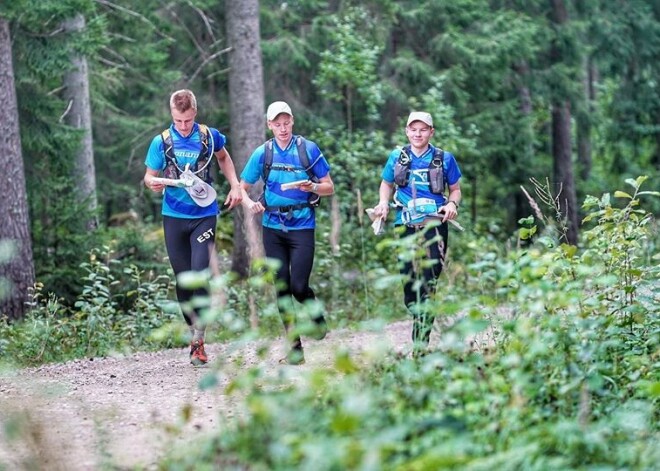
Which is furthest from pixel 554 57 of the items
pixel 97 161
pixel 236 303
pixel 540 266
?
pixel 540 266

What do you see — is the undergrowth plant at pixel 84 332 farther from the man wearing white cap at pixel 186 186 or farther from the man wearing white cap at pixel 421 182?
the man wearing white cap at pixel 421 182

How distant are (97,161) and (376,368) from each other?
20.2m

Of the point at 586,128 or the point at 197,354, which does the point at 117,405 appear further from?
the point at 586,128

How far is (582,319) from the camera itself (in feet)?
17.5

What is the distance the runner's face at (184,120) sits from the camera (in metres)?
8.14

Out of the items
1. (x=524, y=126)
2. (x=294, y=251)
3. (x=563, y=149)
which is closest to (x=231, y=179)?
(x=294, y=251)

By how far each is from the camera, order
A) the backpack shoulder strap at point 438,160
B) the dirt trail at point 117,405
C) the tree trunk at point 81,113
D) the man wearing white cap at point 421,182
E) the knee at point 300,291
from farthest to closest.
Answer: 1. the tree trunk at point 81,113
2. the knee at point 300,291
3. the backpack shoulder strap at point 438,160
4. the man wearing white cap at point 421,182
5. the dirt trail at point 117,405

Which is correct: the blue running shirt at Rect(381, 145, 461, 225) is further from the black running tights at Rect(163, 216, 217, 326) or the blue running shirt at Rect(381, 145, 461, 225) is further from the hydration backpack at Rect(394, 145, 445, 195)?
the black running tights at Rect(163, 216, 217, 326)

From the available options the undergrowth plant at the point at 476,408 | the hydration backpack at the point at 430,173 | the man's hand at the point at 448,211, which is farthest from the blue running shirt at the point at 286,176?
the undergrowth plant at the point at 476,408

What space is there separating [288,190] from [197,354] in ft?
5.23

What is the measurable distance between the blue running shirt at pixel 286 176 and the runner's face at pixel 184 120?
57 cm

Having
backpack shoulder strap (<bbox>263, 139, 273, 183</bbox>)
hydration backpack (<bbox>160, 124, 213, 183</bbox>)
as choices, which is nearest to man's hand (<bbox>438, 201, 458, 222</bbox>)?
backpack shoulder strap (<bbox>263, 139, 273, 183</bbox>)

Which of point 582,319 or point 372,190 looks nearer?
point 582,319

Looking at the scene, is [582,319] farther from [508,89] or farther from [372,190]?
[508,89]
